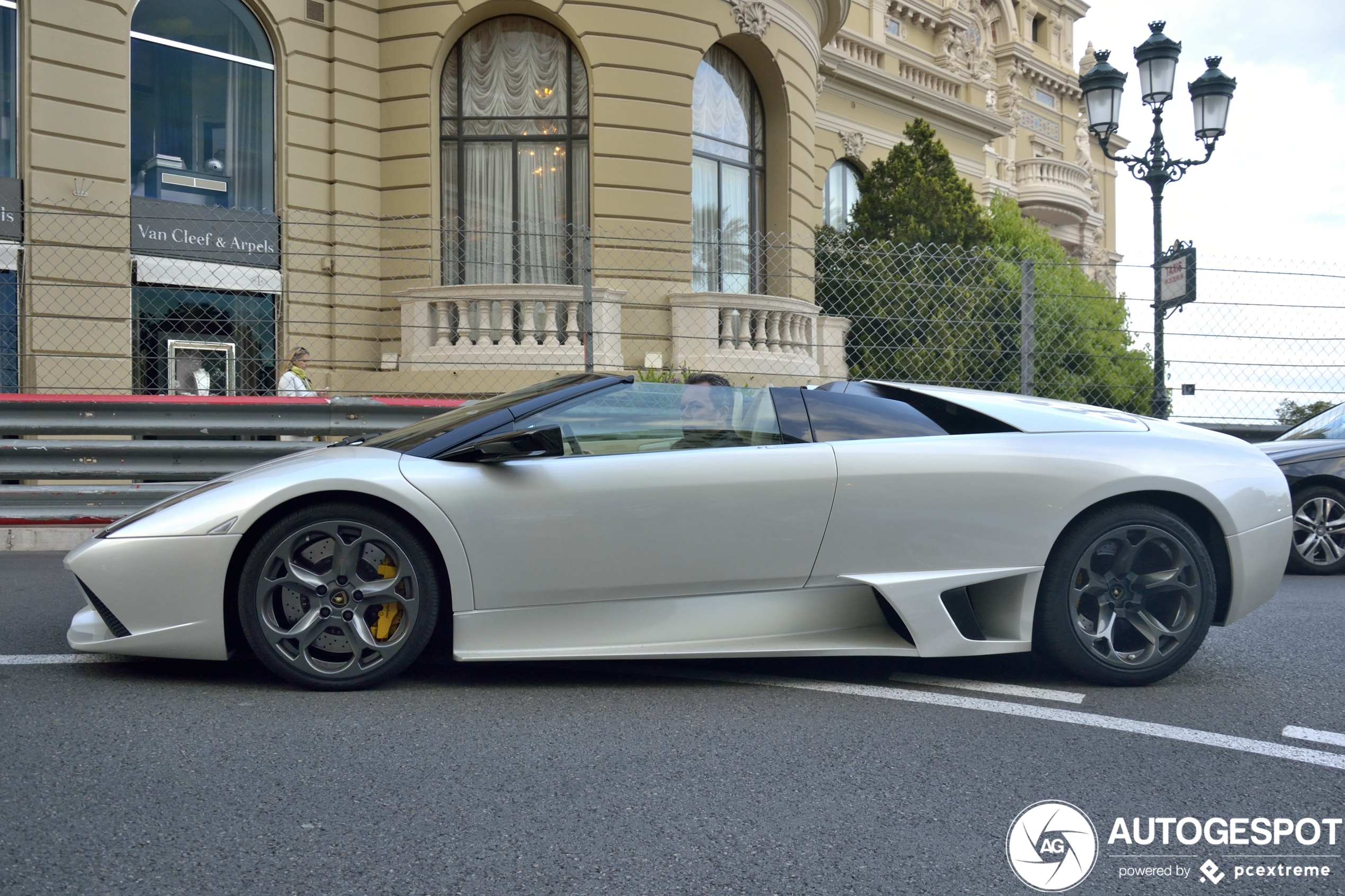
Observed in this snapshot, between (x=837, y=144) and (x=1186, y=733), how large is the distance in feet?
75.5

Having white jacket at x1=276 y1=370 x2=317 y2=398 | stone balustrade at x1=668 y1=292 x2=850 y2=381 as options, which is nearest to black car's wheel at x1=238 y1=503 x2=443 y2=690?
white jacket at x1=276 y1=370 x2=317 y2=398

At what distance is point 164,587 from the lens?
3740mm

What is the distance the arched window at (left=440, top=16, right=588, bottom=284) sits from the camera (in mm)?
15602

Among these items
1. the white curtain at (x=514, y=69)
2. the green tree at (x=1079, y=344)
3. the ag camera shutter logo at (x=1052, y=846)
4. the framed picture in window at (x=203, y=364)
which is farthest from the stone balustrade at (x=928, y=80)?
the ag camera shutter logo at (x=1052, y=846)

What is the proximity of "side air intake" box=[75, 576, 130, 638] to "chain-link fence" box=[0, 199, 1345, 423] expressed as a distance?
731 centimetres

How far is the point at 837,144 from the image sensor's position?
991 inches

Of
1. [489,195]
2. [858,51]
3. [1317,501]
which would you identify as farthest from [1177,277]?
[858,51]

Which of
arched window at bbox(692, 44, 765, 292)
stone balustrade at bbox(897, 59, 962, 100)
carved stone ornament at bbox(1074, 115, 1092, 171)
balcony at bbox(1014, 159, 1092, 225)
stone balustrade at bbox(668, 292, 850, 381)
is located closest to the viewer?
stone balustrade at bbox(668, 292, 850, 381)

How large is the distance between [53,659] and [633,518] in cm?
229

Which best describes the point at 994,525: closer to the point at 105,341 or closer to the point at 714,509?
the point at 714,509

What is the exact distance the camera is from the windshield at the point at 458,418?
13.4 feet

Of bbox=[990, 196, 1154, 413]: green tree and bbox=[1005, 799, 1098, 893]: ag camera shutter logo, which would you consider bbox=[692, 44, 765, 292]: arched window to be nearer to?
bbox=[990, 196, 1154, 413]: green tree

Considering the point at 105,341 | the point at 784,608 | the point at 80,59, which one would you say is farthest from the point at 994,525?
the point at 80,59

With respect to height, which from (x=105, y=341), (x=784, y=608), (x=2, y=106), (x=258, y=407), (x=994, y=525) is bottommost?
(x=784, y=608)
